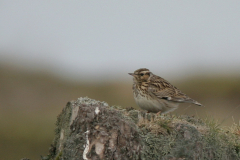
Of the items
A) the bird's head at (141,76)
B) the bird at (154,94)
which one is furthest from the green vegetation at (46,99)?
the bird's head at (141,76)

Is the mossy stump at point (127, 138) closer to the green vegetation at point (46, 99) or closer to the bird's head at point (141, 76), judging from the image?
the bird's head at point (141, 76)

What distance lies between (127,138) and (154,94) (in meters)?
3.60

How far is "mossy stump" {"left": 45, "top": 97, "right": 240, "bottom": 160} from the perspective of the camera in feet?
18.2

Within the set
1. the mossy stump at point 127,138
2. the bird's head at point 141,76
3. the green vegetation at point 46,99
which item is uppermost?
the bird's head at point 141,76

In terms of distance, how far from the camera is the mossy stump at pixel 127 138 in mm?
5559

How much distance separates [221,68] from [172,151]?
14.5m

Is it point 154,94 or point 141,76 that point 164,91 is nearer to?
point 154,94

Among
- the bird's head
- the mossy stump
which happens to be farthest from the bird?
the mossy stump

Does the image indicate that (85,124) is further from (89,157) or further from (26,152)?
(26,152)

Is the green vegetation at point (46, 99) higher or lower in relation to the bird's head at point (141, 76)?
lower

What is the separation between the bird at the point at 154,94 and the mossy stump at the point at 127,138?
97.9 inches

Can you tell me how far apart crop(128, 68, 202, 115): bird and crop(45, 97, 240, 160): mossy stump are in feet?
8.15

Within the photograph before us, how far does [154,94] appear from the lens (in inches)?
361

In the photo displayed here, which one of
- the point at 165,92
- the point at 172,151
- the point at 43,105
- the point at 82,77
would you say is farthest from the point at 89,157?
the point at 82,77
